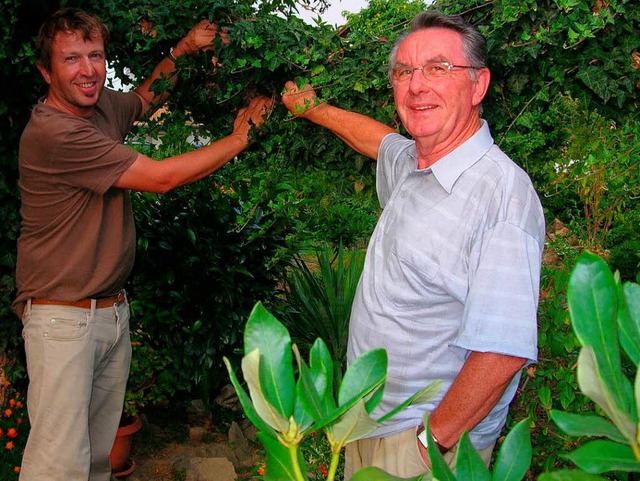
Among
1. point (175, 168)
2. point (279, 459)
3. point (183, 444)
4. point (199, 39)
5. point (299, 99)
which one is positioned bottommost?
point (183, 444)

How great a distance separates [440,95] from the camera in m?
2.12

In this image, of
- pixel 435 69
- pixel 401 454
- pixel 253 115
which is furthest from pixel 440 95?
pixel 401 454

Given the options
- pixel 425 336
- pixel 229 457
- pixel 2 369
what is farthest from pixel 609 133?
pixel 2 369

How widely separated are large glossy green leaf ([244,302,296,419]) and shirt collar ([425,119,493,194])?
140cm

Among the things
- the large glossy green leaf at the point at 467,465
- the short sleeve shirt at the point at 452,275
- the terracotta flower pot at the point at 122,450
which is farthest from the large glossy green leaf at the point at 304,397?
the terracotta flower pot at the point at 122,450

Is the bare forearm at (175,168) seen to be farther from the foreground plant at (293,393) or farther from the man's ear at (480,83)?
the foreground plant at (293,393)

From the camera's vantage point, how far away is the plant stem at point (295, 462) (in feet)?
2.54

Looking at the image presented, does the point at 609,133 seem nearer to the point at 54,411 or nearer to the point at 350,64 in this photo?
the point at 350,64

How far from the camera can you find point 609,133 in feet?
9.73

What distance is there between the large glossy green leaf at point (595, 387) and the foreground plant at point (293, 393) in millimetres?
228

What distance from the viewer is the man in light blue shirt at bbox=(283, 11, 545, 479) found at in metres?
1.88

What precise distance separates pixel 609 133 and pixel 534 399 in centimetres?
125

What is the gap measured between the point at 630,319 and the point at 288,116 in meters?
2.28

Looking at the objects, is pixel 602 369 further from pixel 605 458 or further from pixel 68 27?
pixel 68 27
